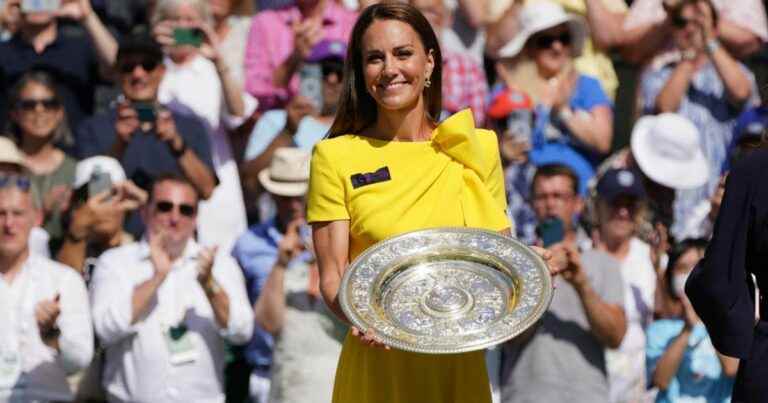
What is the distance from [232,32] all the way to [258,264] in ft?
5.95

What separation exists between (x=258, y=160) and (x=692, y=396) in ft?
8.90

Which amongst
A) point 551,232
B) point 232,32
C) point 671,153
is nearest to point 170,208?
point 232,32

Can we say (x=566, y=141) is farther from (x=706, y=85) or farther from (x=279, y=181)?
(x=279, y=181)

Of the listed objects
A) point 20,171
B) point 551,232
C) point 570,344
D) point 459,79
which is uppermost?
point 459,79

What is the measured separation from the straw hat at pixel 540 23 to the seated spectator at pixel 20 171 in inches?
109

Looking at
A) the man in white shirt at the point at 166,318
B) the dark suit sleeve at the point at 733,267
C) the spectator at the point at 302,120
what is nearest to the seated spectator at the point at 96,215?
the man in white shirt at the point at 166,318

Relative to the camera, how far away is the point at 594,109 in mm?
8977

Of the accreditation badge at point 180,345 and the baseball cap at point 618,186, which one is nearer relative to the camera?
the accreditation badge at point 180,345

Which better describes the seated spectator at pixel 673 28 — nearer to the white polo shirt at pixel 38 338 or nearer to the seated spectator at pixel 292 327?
the seated spectator at pixel 292 327

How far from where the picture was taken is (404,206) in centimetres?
484

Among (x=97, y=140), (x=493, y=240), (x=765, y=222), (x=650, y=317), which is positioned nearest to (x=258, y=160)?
(x=97, y=140)

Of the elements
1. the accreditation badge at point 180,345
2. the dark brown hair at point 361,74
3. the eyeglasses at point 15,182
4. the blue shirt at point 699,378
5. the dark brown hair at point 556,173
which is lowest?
the blue shirt at point 699,378

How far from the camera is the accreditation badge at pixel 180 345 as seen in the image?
7.68m

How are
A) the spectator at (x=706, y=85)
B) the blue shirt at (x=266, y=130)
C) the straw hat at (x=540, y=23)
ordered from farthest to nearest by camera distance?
the straw hat at (x=540, y=23) < the spectator at (x=706, y=85) < the blue shirt at (x=266, y=130)
